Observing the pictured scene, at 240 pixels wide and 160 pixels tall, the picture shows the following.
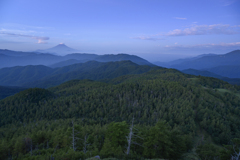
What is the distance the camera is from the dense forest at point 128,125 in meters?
31.7

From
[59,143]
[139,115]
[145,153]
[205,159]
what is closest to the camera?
[145,153]

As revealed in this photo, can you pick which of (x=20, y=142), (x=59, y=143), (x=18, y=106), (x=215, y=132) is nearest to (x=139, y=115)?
(x=215, y=132)

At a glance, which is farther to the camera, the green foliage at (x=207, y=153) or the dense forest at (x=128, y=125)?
the green foliage at (x=207, y=153)

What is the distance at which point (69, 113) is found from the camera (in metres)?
103

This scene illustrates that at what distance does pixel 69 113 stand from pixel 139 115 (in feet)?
191

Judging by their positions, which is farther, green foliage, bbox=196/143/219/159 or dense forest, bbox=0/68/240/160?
green foliage, bbox=196/143/219/159

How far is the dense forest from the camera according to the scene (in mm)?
31705

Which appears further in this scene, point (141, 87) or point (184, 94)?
point (141, 87)

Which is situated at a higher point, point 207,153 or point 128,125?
point 128,125

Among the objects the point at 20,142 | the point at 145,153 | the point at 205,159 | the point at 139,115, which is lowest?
the point at 139,115

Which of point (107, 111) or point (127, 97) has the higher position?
point (127, 97)

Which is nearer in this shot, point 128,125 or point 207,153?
point 207,153

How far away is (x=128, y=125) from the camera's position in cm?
4147

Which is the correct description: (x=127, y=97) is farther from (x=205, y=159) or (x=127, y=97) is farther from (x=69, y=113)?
(x=205, y=159)
